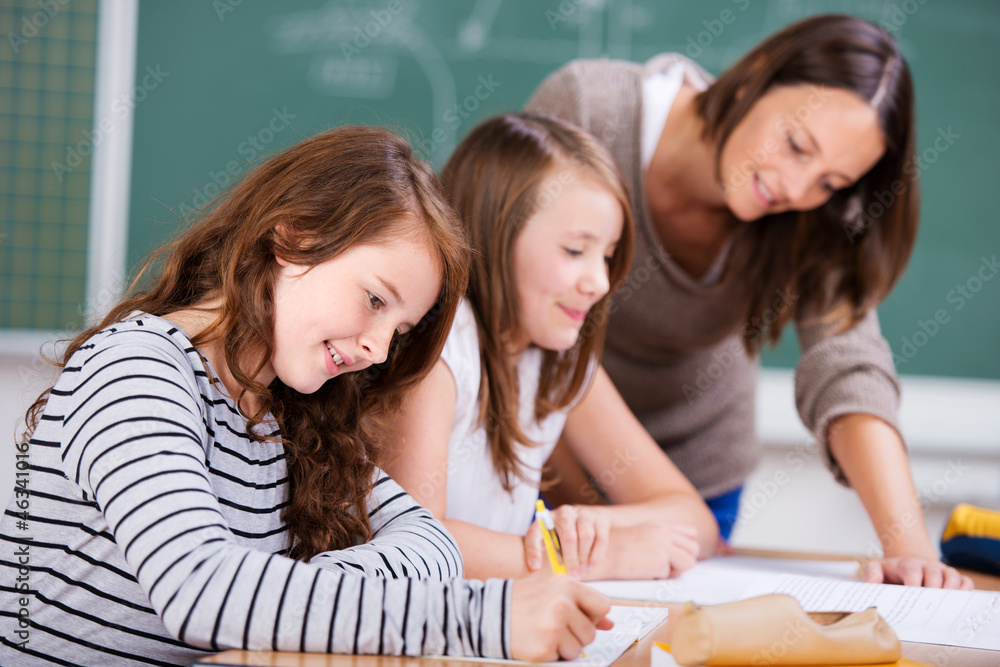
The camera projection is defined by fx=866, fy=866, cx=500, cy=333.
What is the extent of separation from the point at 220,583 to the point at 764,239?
1.22 meters

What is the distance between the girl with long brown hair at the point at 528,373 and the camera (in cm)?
110

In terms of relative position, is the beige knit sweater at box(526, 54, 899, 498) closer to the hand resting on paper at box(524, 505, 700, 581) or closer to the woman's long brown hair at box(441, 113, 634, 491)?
the woman's long brown hair at box(441, 113, 634, 491)

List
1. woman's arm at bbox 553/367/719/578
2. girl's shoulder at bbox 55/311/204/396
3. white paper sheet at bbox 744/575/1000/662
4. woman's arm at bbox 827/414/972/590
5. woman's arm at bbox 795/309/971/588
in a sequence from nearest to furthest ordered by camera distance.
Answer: girl's shoulder at bbox 55/311/204/396 → white paper sheet at bbox 744/575/1000/662 → woman's arm at bbox 827/414/972/590 → woman's arm at bbox 795/309/971/588 → woman's arm at bbox 553/367/719/578

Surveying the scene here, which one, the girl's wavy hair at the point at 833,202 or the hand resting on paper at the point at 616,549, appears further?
the girl's wavy hair at the point at 833,202

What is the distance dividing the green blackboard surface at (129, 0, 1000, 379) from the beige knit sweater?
0.67 meters

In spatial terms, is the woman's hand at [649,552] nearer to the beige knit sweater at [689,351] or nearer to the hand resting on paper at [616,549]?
the hand resting on paper at [616,549]

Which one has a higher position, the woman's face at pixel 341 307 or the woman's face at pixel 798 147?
the woman's face at pixel 798 147

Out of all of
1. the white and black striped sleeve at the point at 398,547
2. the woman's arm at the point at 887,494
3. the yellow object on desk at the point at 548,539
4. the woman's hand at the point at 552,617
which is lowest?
the woman's arm at the point at 887,494

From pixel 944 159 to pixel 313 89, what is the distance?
1662 mm

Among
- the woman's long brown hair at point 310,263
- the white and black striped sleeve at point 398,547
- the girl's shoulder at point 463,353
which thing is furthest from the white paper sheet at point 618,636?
the girl's shoulder at point 463,353

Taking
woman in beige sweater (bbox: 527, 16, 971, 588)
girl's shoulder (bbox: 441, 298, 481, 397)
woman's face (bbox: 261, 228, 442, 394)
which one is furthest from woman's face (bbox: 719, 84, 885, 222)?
woman's face (bbox: 261, 228, 442, 394)

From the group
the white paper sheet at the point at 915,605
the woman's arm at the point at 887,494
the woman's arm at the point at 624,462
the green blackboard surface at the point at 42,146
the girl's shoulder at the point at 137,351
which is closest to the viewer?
the girl's shoulder at the point at 137,351

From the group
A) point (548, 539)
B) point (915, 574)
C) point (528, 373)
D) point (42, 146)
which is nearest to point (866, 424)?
point (915, 574)

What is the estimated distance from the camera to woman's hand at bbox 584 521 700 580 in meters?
1.11
